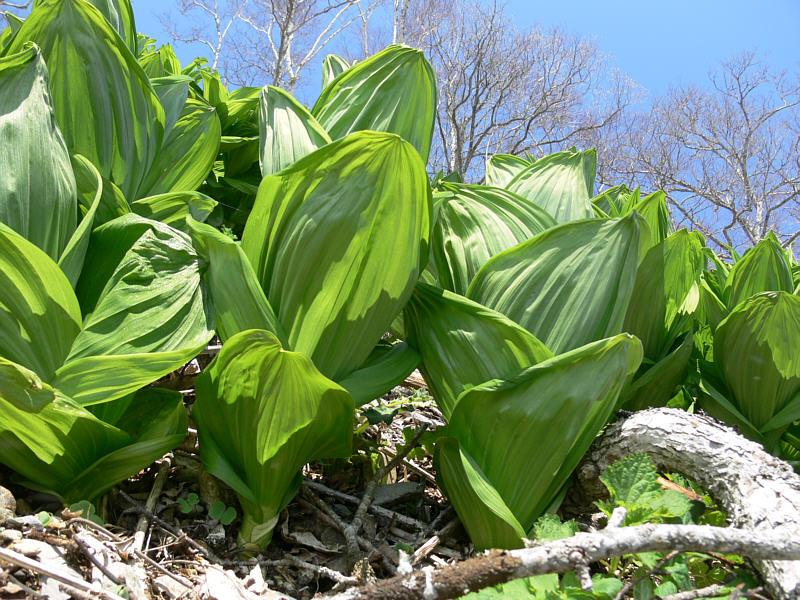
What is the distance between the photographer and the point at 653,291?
112 cm

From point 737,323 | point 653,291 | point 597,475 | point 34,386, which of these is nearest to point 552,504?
point 597,475

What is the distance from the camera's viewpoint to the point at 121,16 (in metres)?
1.25

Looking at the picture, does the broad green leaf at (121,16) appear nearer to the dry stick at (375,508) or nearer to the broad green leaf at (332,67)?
the broad green leaf at (332,67)

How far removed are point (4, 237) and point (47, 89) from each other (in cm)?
26

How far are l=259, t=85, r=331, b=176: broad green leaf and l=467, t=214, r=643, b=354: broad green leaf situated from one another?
1.00ft

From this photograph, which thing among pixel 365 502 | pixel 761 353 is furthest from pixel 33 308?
pixel 761 353

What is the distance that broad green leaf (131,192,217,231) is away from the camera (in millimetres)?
1116

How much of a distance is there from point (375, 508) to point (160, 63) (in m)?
1.01

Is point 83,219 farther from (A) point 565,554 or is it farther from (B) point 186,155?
(A) point 565,554

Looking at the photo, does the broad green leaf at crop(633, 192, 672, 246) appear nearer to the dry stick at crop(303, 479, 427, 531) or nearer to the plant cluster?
the plant cluster

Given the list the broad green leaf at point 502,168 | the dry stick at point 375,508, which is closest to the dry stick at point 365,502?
the dry stick at point 375,508

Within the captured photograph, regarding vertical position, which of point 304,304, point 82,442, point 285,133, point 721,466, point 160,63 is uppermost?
point 160,63

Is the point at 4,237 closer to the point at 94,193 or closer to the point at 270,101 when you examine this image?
the point at 94,193

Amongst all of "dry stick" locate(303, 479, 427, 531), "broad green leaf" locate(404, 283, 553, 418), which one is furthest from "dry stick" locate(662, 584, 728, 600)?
"dry stick" locate(303, 479, 427, 531)
